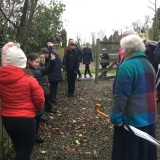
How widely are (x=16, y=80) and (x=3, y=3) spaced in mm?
4785

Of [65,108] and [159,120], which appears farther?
[65,108]

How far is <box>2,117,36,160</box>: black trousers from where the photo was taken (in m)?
3.31

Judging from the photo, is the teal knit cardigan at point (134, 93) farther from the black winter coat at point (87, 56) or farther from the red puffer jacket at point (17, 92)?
the black winter coat at point (87, 56)

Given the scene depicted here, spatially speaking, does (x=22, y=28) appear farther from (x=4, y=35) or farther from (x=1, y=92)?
(x=1, y=92)

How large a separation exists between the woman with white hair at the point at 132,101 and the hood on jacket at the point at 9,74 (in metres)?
1.11

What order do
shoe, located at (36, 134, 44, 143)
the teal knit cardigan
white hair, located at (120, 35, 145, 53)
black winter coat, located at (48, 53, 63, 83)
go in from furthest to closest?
black winter coat, located at (48, 53, 63, 83), shoe, located at (36, 134, 44, 143), white hair, located at (120, 35, 145, 53), the teal knit cardigan

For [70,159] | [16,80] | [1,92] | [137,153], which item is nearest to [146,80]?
[137,153]

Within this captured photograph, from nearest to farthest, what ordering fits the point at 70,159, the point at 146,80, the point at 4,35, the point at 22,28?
the point at 146,80 < the point at 70,159 < the point at 22,28 < the point at 4,35

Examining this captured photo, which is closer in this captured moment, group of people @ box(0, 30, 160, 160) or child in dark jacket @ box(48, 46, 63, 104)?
group of people @ box(0, 30, 160, 160)

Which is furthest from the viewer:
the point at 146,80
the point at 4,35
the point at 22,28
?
the point at 4,35

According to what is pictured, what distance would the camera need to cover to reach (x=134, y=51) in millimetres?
3289

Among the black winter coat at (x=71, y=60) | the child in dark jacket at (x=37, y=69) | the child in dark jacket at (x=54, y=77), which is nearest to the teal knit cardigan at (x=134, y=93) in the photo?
the child in dark jacket at (x=37, y=69)

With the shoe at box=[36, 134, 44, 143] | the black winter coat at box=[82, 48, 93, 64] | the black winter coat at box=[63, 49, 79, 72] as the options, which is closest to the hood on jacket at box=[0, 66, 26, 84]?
the shoe at box=[36, 134, 44, 143]

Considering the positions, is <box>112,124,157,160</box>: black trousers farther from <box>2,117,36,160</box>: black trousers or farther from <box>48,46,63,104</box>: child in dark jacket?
<box>48,46,63,104</box>: child in dark jacket
